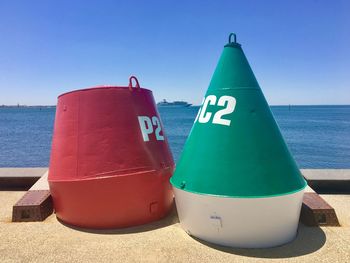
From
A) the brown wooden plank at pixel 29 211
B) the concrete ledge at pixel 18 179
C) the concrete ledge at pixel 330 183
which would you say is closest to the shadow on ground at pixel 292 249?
the concrete ledge at pixel 330 183

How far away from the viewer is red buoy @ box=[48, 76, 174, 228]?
4457mm

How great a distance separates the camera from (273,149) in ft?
13.1

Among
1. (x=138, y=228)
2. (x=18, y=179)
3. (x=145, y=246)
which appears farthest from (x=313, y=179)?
(x=18, y=179)

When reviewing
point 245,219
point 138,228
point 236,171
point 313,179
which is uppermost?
point 236,171

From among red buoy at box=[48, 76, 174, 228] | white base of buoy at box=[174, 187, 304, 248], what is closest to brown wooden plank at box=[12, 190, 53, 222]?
red buoy at box=[48, 76, 174, 228]

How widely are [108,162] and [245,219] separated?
1903 mm

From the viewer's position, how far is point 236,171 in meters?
3.83

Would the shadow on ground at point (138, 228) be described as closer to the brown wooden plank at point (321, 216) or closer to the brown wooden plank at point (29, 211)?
the brown wooden plank at point (29, 211)

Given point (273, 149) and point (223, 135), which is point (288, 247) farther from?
point (223, 135)

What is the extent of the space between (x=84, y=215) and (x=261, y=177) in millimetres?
2392

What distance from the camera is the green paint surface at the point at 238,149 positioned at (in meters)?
3.79

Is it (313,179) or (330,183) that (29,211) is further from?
(330,183)

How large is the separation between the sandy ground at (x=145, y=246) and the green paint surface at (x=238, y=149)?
0.65m

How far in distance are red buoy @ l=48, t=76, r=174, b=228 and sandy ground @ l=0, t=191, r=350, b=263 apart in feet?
0.75
